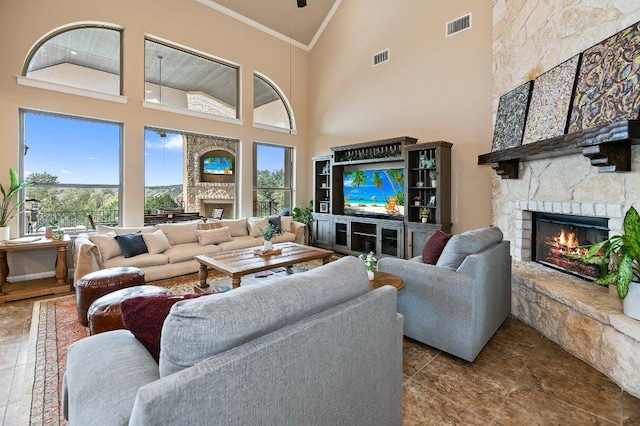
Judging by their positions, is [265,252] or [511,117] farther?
[265,252]

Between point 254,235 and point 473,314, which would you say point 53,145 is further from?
point 473,314

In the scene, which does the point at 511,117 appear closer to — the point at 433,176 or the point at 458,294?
the point at 433,176

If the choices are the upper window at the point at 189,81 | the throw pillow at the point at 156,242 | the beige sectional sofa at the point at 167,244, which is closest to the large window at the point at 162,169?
the upper window at the point at 189,81

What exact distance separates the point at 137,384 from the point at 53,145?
5285mm

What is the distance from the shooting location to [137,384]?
3.48 ft

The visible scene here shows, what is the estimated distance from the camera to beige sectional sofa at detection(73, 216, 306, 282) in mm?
3938

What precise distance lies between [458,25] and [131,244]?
19.6ft

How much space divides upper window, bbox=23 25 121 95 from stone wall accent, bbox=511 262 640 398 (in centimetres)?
654

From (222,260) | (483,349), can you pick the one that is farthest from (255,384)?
(222,260)

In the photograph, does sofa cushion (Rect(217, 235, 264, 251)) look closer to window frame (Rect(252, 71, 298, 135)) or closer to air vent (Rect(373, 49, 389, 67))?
window frame (Rect(252, 71, 298, 135))

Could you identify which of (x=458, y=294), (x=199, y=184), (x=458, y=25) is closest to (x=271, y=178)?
(x=199, y=184)

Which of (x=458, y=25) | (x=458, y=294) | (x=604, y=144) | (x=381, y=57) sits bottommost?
(x=458, y=294)

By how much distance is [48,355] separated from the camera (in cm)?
247

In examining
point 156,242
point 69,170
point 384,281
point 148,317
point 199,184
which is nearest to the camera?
point 148,317
